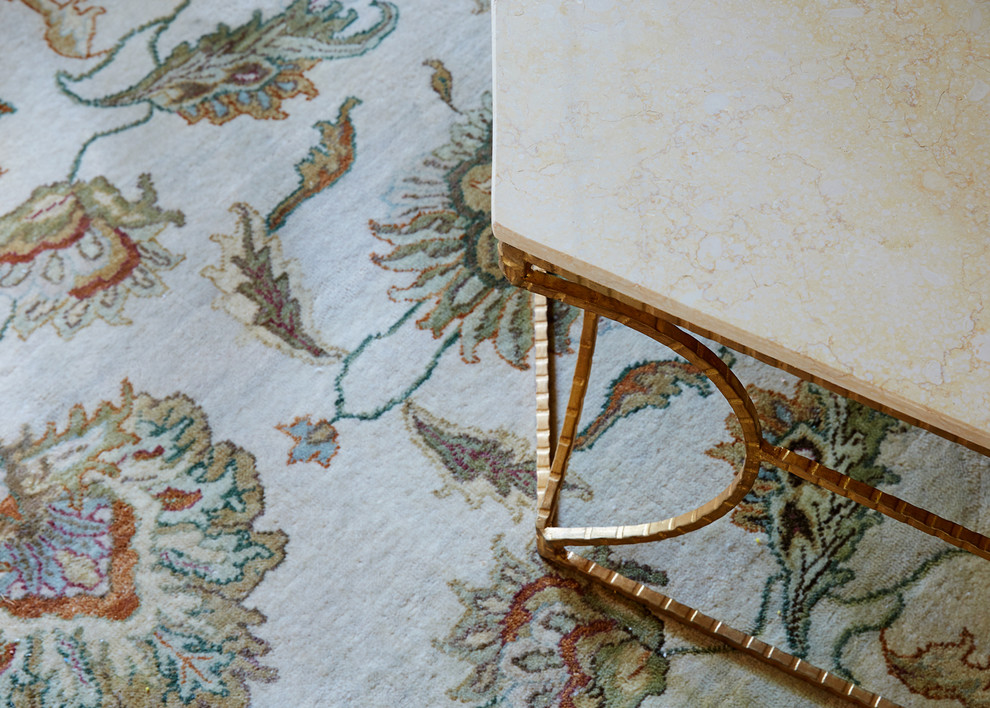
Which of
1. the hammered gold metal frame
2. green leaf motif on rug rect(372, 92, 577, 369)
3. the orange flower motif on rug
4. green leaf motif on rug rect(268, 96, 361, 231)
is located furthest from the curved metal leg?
the orange flower motif on rug

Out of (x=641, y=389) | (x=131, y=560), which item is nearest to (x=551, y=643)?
(x=641, y=389)

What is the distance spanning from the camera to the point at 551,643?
0.97m

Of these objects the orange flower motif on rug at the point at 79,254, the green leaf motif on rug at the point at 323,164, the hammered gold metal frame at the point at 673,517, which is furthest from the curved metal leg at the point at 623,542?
the orange flower motif on rug at the point at 79,254

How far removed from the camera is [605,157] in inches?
24.3

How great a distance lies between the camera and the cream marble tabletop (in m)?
0.55

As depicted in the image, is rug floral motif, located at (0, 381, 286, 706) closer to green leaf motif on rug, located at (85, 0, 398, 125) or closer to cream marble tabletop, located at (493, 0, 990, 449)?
green leaf motif on rug, located at (85, 0, 398, 125)

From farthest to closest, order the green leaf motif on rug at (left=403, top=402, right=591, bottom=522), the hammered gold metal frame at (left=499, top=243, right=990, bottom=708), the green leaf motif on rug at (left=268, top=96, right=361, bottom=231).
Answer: the green leaf motif on rug at (left=268, top=96, right=361, bottom=231), the green leaf motif on rug at (left=403, top=402, right=591, bottom=522), the hammered gold metal frame at (left=499, top=243, right=990, bottom=708)

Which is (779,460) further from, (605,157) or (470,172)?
(470,172)

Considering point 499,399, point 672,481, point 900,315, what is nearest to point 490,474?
point 499,399

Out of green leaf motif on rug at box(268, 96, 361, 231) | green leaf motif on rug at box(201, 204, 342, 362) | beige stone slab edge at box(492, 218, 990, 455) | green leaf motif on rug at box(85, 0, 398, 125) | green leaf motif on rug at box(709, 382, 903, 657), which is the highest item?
beige stone slab edge at box(492, 218, 990, 455)

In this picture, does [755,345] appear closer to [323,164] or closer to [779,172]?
[779,172]

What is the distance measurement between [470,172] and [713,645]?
2.50ft

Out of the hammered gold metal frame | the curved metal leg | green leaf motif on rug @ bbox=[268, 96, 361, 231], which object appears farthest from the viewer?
green leaf motif on rug @ bbox=[268, 96, 361, 231]

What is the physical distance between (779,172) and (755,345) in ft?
0.46
